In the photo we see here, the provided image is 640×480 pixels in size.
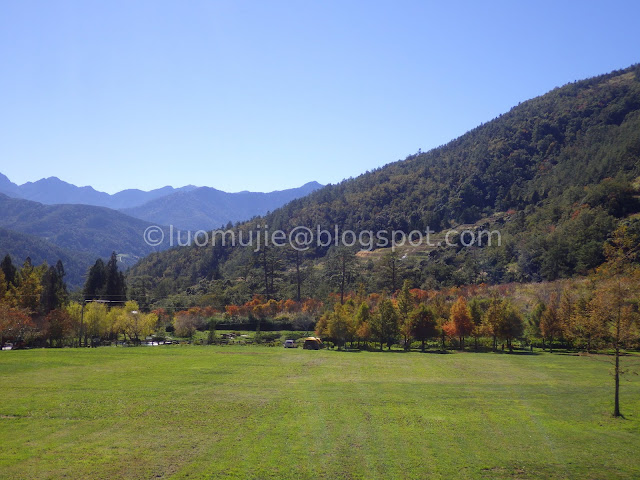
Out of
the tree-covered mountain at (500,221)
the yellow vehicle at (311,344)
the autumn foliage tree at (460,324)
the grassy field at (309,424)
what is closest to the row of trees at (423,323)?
the autumn foliage tree at (460,324)

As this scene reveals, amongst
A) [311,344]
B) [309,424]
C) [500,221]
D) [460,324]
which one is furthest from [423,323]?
[500,221]

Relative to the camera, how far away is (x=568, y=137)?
191250 mm

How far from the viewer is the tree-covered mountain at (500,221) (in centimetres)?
10844

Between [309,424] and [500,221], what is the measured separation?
508ft

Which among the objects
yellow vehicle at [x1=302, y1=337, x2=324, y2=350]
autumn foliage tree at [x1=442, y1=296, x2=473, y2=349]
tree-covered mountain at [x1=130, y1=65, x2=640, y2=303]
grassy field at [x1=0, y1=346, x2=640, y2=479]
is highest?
tree-covered mountain at [x1=130, y1=65, x2=640, y2=303]

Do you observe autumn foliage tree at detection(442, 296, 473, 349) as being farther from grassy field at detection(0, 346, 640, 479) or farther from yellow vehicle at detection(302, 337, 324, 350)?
grassy field at detection(0, 346, 640, 479)

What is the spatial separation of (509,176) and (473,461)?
190654 millimetres

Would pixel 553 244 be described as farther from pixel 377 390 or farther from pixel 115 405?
pixel 115 405

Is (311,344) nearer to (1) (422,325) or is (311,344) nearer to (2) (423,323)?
(1) (422,325)

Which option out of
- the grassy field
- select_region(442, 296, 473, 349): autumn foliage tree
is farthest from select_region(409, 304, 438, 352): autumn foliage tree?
the grassy field

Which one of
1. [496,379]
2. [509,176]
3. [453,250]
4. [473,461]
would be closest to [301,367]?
[496,379]

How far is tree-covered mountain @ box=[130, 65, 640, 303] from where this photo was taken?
108438mm

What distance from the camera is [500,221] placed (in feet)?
529

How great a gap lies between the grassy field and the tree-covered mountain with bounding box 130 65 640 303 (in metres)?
69.1
